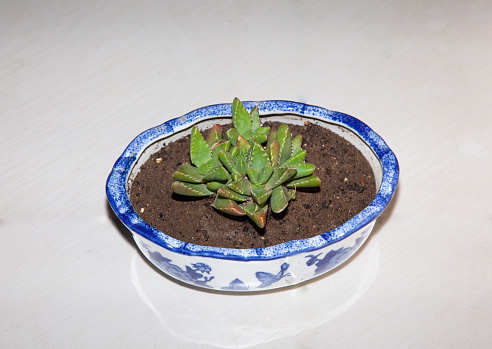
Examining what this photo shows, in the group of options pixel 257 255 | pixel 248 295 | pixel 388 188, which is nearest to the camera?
pixel 257 255

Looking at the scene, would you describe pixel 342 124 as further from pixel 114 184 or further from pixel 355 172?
pixel 114 184

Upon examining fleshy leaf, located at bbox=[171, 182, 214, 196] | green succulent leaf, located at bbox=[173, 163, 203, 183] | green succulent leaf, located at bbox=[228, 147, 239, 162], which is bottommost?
fleshy leaf, located at bbox=[171, 182, 214, 196]

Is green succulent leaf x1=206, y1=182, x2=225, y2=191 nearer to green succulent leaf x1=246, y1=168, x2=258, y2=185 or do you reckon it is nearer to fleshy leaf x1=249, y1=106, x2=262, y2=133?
green succulent leaf x1=246, y1=168, x2=258, y2=185

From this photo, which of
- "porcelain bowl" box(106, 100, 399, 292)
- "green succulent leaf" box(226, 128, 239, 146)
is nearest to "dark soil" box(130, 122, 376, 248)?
"porcelain bowl" box(106, 100, 399, 292)

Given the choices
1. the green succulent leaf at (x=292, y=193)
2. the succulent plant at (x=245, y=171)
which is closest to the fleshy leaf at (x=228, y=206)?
the succulent plant at (x=245, y=171)

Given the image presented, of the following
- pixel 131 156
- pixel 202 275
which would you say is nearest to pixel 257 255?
pixel 202 275

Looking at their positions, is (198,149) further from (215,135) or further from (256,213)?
(256,213)

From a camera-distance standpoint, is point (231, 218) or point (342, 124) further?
point (342, 124)
